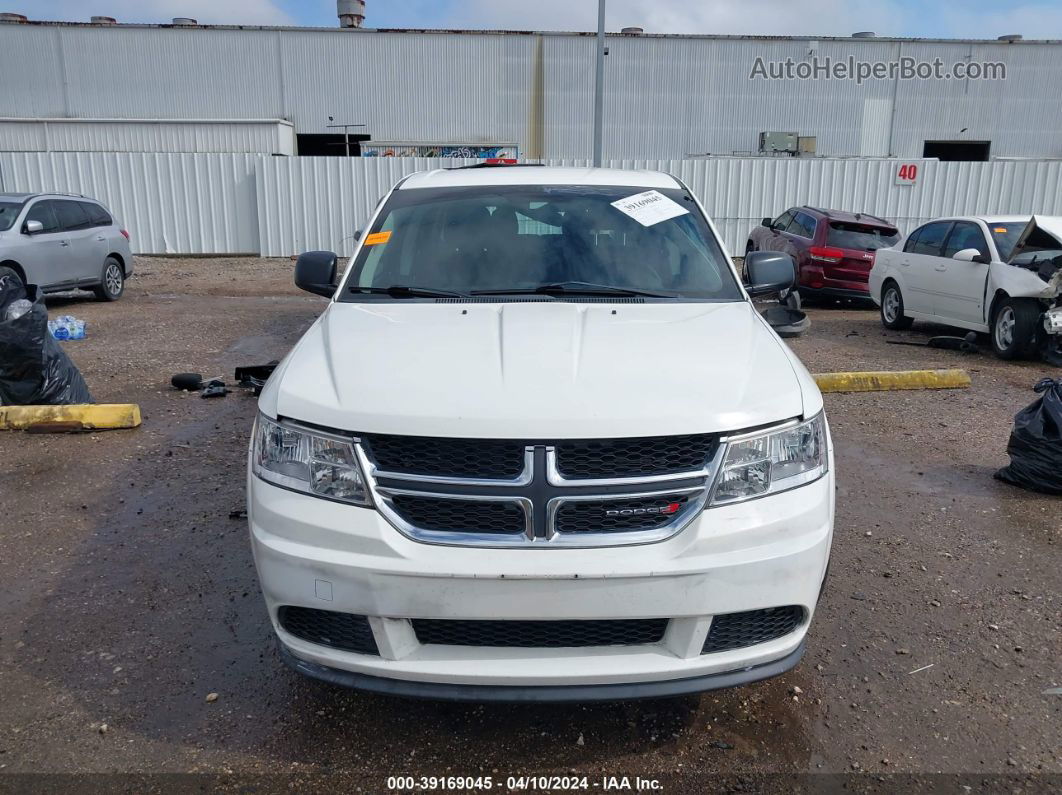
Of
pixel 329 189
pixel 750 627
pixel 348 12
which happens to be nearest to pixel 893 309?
pixel 750 627

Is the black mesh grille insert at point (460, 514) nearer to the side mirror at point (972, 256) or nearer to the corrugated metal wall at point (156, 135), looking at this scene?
the side mirror at point (972, 256)

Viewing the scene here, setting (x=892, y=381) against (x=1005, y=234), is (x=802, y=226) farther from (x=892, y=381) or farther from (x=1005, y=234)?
(x=892, y=381)

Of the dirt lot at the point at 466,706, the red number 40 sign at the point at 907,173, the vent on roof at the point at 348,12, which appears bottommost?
the dirt lot at the point at 466,706

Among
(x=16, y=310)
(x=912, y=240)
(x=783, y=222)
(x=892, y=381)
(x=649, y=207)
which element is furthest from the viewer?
(x=783, y=222)

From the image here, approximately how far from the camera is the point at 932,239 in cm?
1098

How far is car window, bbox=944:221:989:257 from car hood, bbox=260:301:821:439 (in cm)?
827

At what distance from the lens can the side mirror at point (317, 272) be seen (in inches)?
156

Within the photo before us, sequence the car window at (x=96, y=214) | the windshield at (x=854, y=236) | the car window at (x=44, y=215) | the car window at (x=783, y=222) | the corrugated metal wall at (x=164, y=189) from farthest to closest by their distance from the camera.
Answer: the corrugated metal wall at (x=164, y=189), the car window at (x=783, y=222), the windshield at (x=854, y=236), the car window at (x=96, y=214), the car window at (x=44, y=215)

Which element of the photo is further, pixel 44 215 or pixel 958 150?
pixel 958 150

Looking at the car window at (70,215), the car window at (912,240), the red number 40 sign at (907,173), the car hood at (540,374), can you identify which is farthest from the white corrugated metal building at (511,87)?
Result: the car hood at (540,374)

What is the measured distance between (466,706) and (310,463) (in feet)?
3.57

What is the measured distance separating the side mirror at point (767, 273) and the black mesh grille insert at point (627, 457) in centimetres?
174

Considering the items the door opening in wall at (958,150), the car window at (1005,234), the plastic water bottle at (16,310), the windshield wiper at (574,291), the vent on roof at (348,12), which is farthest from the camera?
the vent on roof at (348,12)

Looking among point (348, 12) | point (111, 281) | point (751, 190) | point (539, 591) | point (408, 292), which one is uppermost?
point (348, 12)
